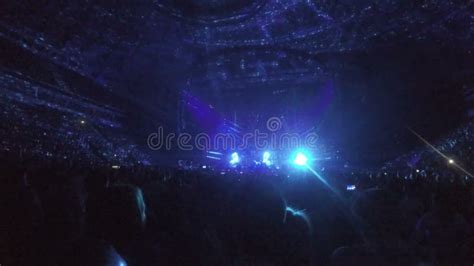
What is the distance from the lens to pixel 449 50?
286 centimetres

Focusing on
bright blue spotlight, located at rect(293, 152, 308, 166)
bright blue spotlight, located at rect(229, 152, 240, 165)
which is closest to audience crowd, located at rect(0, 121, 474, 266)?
bright blue spotlight, located at rect(293, 152, 308, 166)

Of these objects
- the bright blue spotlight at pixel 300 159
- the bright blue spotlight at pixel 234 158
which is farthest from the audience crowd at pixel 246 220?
the bright blue spotlight at pixel 234 158

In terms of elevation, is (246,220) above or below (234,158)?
below

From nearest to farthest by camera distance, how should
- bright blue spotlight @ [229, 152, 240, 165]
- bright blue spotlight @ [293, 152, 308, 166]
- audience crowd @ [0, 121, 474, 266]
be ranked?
audience crowd @ [0, 121, 474, 266] → bright blue spotlight @ [293, 152, 308, 166] → bright blue spotlight @ [229, 152, 240, 165]

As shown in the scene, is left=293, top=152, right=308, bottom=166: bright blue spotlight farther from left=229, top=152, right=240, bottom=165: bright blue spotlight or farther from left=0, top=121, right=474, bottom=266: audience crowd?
left=229, top=152, right=240, bottom=165: bright blue spotlight

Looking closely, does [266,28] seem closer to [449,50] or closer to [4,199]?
[449,50]

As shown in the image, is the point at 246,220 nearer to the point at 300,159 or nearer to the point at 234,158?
the point at 300,159

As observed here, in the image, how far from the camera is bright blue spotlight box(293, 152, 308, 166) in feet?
11.2

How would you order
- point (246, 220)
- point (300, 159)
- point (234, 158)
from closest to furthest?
point (246, 220) → point (300, 159) → point (234, 158)

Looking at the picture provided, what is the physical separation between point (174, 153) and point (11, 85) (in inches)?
69.7

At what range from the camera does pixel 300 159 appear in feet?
11.8

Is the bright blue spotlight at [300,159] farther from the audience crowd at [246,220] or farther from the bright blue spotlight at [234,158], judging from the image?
the bright blue spotlight at [234,158]

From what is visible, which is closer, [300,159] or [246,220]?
[246,220]

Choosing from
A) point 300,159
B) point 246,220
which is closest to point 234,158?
point 300,159
